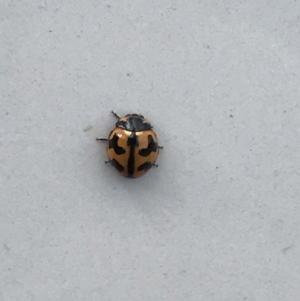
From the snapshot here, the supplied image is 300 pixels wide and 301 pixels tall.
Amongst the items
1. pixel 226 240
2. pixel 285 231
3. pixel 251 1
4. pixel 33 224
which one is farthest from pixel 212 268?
pixel 251 1


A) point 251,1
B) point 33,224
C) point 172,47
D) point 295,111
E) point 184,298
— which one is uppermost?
point 251,1

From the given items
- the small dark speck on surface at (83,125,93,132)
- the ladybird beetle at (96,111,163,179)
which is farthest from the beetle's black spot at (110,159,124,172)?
the small dark speck on surface at (83,125,93,132)

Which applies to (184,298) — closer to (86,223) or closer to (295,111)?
(86,223)

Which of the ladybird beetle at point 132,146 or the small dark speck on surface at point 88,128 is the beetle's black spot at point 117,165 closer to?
the ladybird beetle at point 132,146

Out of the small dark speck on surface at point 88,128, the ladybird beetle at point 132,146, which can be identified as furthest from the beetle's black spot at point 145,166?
the small dark speck on surface at point 88,128

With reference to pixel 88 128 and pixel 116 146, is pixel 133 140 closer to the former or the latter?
pixel 116 146

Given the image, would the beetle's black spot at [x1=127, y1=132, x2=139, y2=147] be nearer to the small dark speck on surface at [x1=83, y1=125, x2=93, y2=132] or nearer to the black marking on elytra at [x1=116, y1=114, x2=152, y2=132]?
the black marking on elytra at [x1=116, y1=114, x2=152, y2=132]
